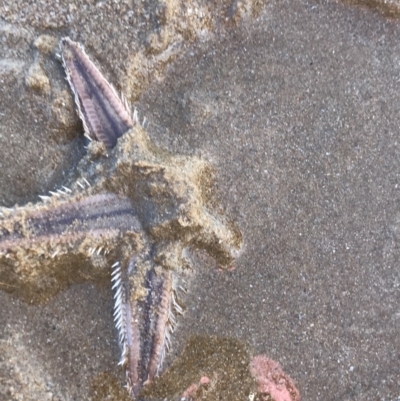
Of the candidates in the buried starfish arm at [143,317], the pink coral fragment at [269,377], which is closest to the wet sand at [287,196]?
the pink coral fragment at [269,377]

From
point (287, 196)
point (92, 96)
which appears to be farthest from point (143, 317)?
point (92, 96)

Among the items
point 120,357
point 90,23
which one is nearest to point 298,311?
point 120,357

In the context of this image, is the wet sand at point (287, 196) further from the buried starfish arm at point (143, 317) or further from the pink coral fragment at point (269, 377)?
the buried starfish arm at point (143, 317)

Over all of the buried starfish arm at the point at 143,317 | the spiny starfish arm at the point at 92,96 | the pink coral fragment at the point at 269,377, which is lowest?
the pink coral fragment at the point at 269,377

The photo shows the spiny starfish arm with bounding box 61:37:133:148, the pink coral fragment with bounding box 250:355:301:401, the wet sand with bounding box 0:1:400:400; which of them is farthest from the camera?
the pink coral fragment with bounding box 250:355:301:401

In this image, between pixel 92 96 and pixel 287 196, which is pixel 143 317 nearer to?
pixel 287 196

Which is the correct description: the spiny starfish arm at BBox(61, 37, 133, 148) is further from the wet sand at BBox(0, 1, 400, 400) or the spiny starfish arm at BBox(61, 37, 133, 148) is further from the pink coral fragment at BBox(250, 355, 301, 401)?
the pink coral fragment at BBox(250, 355, 301, 401)

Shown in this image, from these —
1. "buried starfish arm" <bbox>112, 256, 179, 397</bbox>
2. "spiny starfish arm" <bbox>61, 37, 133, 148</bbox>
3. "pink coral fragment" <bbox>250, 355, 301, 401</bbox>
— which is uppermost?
"spiny starfish arm" <bbox>61, 37, 133, 148</bbox>

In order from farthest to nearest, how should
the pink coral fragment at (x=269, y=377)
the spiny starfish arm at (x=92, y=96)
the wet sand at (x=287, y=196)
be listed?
the pink coral fragment at (x=269, y=377)
the wet sand at (x=287, y=196)
the spiny starfish arm at (x=92, y=96)

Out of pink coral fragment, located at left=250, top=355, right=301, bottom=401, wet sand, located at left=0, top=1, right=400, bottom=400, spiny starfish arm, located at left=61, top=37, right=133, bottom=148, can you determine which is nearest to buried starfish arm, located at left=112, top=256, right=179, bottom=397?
wet sand, located at left=0, top=1, right=400, bottom=400

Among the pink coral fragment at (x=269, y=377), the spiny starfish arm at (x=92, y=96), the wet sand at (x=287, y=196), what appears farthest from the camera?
the pink coral fragment at (x=269, y=377)

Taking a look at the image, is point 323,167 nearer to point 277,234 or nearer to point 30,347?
point 277,234
